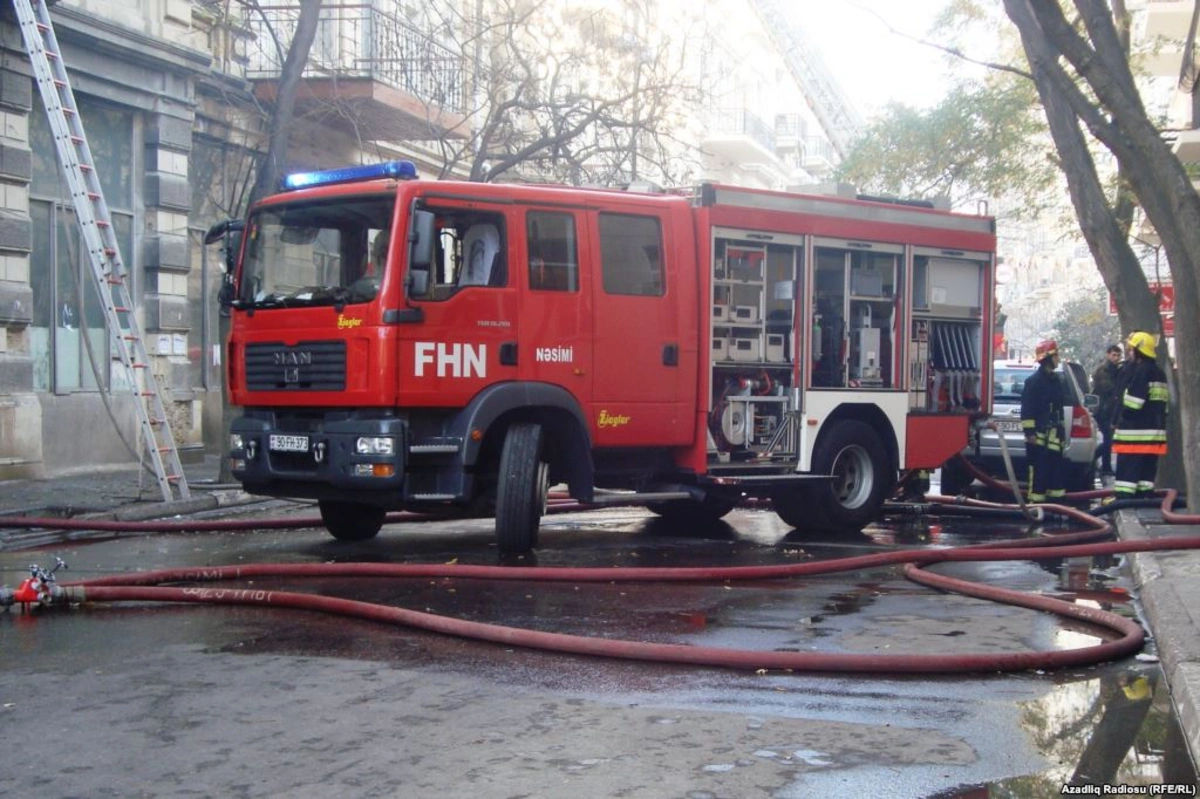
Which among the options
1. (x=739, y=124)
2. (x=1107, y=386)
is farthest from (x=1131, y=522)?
(x=739, y=124)

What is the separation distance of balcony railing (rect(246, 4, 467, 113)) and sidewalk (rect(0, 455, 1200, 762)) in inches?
222

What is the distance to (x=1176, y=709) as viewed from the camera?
5410 millimetres

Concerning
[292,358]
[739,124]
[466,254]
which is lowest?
[292,358]

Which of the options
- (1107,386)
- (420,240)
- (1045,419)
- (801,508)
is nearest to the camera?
(420,240)

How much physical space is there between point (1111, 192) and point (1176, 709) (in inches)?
739

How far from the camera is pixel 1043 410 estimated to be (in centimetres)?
1413

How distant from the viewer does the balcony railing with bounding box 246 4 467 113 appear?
63.0 feet

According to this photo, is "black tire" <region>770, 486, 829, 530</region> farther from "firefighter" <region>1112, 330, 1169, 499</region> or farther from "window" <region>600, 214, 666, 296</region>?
"firefighter" <region>1112, 330, 1169, 499</region>

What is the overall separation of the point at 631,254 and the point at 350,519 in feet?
9.96

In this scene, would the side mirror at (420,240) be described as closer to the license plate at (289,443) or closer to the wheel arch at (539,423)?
the wheel arch at (539,423)

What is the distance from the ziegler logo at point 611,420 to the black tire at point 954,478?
4900 millimetres

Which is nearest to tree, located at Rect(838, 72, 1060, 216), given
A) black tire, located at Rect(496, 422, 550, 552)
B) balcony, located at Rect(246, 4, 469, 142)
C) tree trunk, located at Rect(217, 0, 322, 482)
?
Result: balcony, located at Rect(246, 4, 469, 142)

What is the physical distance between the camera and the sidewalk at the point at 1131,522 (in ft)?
18.7

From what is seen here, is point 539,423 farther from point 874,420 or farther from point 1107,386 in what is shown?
point 1107,386
